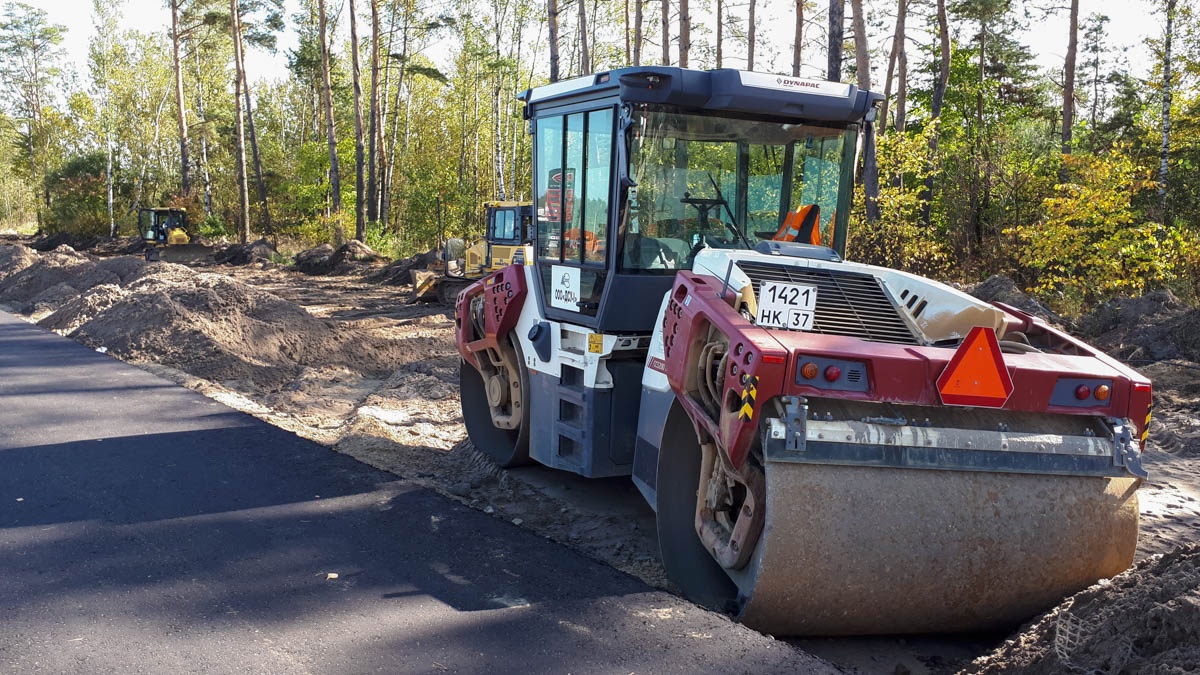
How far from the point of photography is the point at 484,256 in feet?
61.4

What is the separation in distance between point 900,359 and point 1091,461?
93 cm

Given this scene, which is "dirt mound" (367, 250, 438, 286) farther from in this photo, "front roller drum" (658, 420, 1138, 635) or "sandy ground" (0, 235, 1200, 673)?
"front roller drum" (658, 420, 1138, 635)

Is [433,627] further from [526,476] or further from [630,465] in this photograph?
[526,476]

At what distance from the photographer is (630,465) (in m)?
5.75

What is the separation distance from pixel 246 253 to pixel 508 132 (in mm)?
14366

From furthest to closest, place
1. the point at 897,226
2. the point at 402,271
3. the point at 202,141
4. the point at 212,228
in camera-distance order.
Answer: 1. the point at 202,141
2. the point at 212,228
3. the point at 402,271
4. the point at 897,226

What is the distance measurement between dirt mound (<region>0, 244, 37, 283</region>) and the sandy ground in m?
4.02

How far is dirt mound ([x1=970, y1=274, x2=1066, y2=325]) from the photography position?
37.4ft

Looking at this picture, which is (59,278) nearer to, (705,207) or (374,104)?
(374,104)

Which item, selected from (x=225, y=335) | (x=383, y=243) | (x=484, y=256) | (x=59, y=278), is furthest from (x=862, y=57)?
(x=59, y=278)

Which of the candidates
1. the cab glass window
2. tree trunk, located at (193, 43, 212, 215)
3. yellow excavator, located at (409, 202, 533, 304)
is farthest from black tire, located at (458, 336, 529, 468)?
tree trunk, located at (193, 43, 212, 215)

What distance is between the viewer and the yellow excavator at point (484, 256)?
17.8 metres

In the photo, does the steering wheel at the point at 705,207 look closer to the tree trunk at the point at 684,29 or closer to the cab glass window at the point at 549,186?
the cab glass window at the point at 549,186

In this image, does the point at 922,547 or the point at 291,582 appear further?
the point at 291,582
